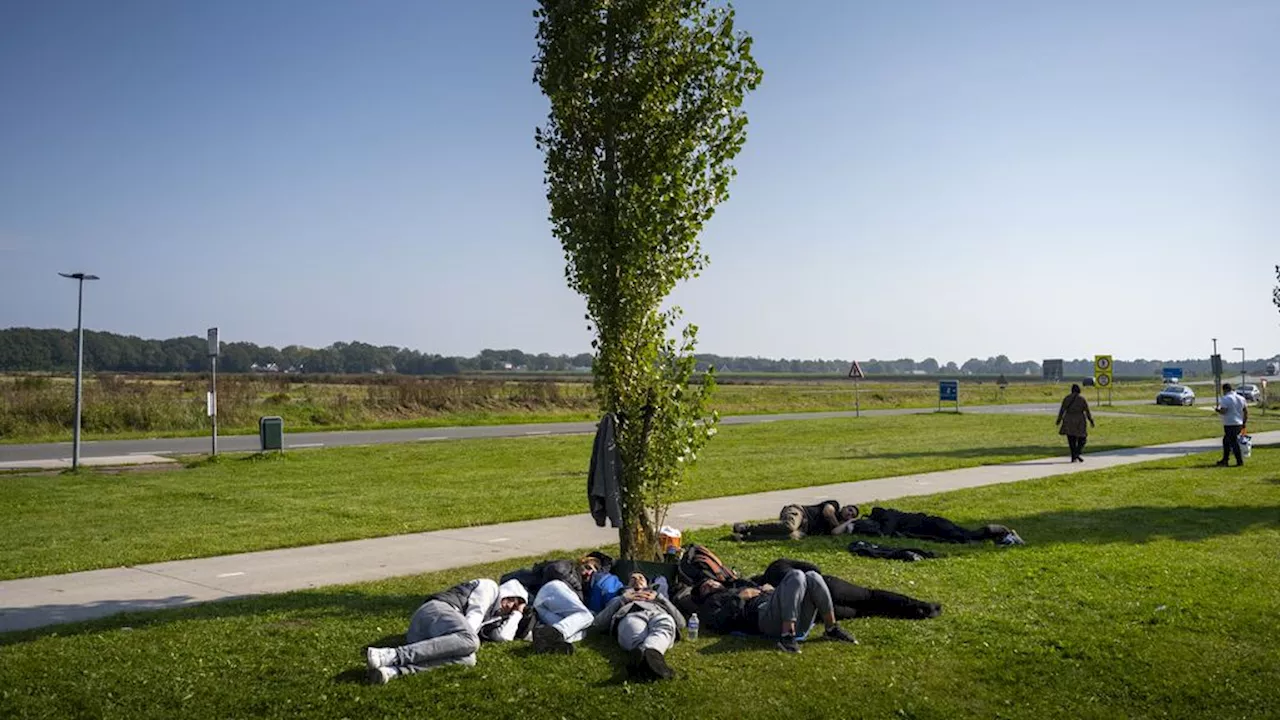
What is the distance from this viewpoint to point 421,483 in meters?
20.1

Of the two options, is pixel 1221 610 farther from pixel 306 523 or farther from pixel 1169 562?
pixel 306 523

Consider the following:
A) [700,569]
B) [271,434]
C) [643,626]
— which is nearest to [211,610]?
[643,626]

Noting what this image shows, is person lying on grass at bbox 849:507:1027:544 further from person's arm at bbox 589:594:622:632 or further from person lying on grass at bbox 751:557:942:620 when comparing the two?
person's arm at bbox 589:594:622:632

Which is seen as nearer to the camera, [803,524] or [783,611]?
[783,611]

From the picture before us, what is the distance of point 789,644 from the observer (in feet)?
25.9

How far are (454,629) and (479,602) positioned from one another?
0.60 metres

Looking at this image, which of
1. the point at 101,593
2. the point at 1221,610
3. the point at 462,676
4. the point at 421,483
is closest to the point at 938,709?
the point at 462,676

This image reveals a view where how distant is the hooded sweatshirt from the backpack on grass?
164 centimetres

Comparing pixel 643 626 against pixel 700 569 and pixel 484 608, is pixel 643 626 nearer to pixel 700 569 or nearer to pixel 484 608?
pixel 484 608

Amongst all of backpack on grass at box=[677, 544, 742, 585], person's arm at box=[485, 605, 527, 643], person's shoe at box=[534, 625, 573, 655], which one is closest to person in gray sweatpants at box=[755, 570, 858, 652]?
backpack on grass at box=[677, 544, 742, 585]

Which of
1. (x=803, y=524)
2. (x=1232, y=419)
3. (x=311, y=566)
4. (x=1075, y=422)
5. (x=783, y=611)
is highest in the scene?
(x=1232, y=419)

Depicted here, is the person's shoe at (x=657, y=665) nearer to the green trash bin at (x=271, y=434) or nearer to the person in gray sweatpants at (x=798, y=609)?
the person in gray sweatpants at (x=798, y=609)

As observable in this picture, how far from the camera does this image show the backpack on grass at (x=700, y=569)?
9.40 meters

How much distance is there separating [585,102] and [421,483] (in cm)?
1168
